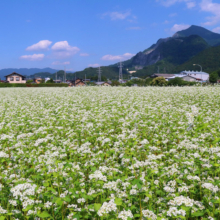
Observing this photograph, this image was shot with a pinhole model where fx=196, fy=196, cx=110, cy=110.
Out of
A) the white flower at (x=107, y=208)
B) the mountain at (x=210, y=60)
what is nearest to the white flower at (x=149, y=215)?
the white flower at (x=107, y=208)

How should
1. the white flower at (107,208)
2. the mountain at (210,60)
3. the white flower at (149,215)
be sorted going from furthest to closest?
the mountain at (210,60) < the white flower at (149,215) < the white flower at (107,208)

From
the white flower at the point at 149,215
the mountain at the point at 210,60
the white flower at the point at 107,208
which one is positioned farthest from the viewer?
the mountain at the point at 210,60

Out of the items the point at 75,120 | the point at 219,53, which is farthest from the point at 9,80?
the point at 219,53

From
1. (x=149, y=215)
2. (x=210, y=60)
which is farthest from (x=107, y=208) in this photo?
(x=210, y=60)

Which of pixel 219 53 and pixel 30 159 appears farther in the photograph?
pixel 219 53

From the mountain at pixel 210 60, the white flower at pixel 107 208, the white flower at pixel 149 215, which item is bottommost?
the white flower at pixel 149 215

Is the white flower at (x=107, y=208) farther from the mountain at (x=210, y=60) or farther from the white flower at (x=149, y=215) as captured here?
the mountain at (x=210, y=60)

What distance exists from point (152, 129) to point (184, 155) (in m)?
2.82

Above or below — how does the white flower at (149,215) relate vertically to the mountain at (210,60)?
below

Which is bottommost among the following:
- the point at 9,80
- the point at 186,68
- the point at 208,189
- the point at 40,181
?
the point at 40,181

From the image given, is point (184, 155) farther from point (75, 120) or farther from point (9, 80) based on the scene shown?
point (9, 80)

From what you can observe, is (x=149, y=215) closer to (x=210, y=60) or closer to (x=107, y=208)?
(x=107, y=208)

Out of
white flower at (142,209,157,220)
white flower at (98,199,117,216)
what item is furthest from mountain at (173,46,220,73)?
white flower at (98,199,117,216)

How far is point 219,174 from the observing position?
14.3 ft
